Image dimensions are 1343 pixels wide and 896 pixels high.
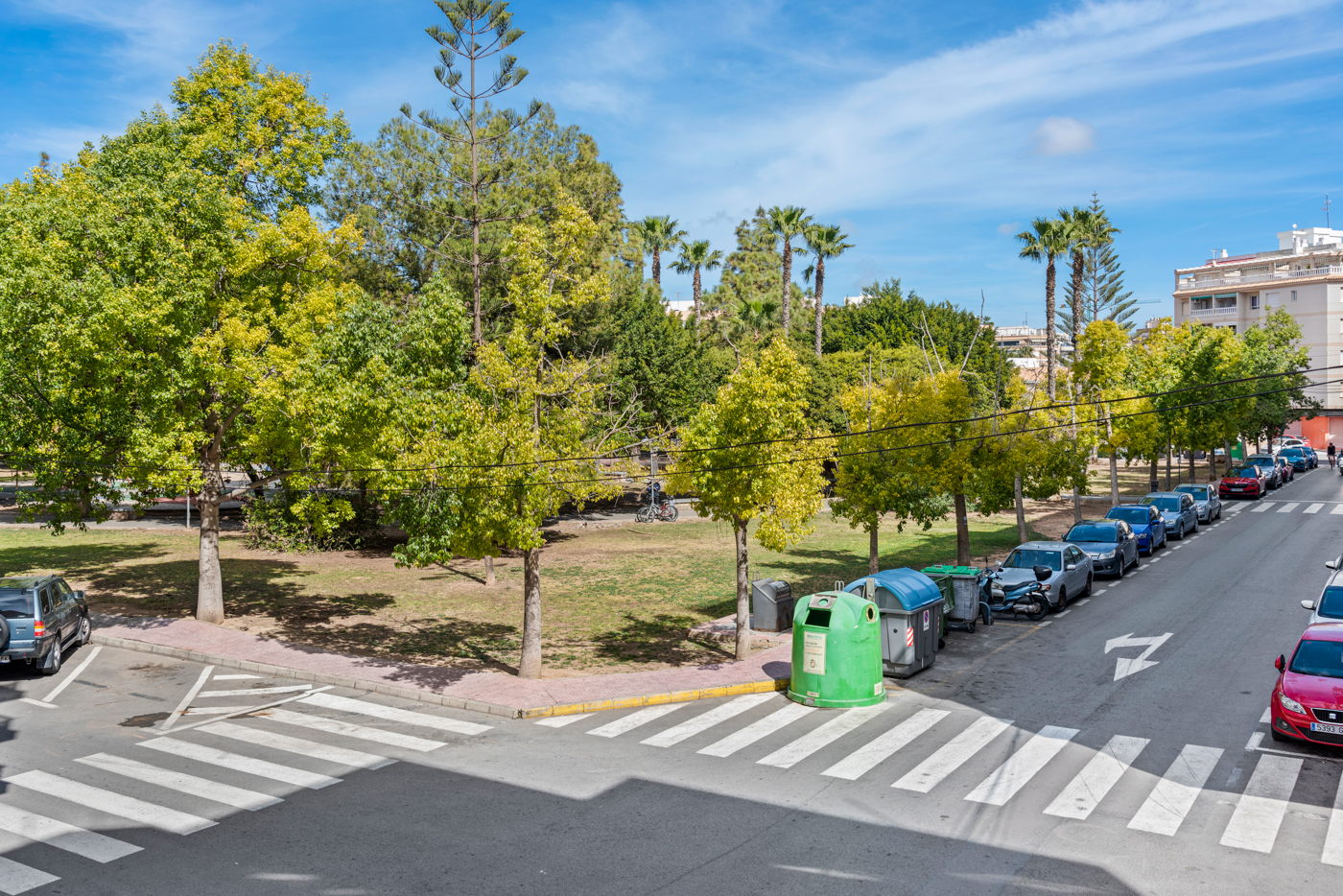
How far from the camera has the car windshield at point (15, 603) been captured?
1652cm

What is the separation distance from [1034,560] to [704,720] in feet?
40.5

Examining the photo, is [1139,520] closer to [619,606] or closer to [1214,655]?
[1214,655]

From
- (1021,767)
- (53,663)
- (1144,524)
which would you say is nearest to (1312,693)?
(1021,767)

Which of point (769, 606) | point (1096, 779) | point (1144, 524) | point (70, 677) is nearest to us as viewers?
point (1096, 779)

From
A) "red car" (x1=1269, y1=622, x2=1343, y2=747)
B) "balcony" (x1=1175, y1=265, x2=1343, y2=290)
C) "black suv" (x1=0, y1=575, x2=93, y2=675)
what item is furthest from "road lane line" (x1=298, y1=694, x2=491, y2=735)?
"balcony" (x1=1175, y1=265, x2=1343, y2=290)

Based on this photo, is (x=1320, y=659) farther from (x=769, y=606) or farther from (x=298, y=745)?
(x=298, y=745)

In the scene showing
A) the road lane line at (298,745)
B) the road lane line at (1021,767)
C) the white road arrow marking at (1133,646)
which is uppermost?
the white road arrow marking at (1133,646)

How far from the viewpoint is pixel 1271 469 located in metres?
48.2

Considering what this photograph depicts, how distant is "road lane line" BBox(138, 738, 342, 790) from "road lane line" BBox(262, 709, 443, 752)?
1.38 meters

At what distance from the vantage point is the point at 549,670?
17.0 m

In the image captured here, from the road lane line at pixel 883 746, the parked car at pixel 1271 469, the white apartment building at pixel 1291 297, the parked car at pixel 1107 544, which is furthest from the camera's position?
the white apartment building at pixel 1291 297

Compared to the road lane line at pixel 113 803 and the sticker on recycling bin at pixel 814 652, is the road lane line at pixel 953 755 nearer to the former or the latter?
the sticker on recycling bin at pixel 814 652

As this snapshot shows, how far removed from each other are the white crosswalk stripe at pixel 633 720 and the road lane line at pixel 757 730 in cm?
146

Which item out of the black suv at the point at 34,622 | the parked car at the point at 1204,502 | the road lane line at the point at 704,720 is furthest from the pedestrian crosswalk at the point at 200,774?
the parked car at the point at 1204,502
